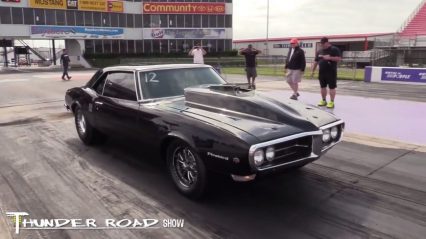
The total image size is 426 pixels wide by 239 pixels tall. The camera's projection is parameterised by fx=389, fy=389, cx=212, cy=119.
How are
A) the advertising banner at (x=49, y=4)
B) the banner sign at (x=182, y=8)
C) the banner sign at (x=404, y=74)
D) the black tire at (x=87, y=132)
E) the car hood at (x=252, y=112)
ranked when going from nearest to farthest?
the car hood at (x=252, y=112)
the black tire at (x=87, y=132)
the banner sign at (x=404, y=74)
the advertising banner at (x=49, y=4)
the banner sign at (x=182, y=8)

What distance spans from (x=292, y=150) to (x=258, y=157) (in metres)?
0.48

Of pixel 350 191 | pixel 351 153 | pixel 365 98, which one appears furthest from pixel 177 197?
pixel 365 98

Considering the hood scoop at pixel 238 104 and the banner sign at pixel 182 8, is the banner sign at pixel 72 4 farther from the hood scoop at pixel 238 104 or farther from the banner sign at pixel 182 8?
the hood scoop at pixel 238 104

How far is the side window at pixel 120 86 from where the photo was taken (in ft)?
17.0

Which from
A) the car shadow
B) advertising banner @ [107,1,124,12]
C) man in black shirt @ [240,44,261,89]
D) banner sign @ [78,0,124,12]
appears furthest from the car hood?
advertising banner @ [107,1,124,12]

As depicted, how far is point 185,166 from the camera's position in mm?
4250

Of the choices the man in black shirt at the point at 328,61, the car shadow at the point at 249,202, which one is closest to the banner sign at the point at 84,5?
the man in black shirt at the point at 328,61

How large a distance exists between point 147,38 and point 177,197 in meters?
47.5

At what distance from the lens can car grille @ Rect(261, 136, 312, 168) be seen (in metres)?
3.77

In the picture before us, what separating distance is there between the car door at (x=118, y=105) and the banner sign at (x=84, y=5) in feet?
138

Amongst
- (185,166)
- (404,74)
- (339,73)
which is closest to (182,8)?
(339,73)

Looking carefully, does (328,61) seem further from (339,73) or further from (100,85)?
(339,73)

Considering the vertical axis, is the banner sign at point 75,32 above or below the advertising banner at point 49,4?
below

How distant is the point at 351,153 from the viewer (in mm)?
5957
